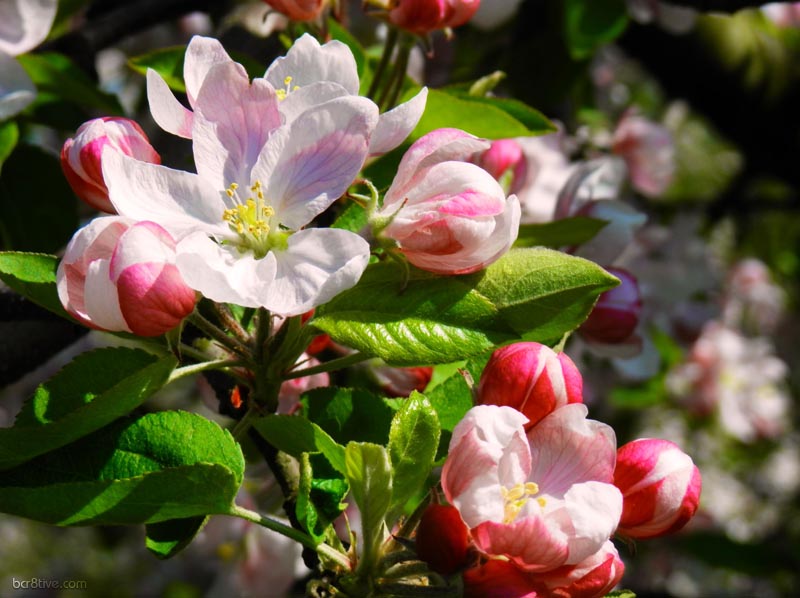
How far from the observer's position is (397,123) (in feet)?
2.41

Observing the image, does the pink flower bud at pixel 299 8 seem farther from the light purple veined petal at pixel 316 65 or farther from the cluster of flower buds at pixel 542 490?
the cluster of flower buds at pixel 542 490

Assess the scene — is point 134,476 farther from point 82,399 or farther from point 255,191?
point 255,191

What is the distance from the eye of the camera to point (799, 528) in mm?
3385

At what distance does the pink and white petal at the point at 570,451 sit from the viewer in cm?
70

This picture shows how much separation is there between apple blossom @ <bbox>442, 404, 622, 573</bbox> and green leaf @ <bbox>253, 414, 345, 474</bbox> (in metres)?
0.08

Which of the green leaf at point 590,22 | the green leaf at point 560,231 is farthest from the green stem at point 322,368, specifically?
the green leaf at point 590,22

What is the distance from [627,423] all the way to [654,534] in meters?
2.44

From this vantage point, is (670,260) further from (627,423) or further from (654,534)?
(654,534)

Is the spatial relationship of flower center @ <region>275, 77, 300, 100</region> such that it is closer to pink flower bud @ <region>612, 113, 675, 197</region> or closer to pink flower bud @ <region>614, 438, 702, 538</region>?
pink flower bud @ <region>614, 438, 702, 538</region>

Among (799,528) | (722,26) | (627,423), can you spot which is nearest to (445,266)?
(722,26)

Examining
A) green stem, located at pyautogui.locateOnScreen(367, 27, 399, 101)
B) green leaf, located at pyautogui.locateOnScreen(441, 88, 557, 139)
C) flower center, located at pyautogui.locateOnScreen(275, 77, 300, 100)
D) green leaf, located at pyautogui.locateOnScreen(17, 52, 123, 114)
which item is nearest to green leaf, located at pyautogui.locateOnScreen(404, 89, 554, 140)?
green leaf, located at pyautogui.locateOnScreen(441, 88, 557, 139)

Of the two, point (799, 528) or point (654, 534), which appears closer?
point (654, 534)

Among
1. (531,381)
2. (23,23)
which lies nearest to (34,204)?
(23,23)

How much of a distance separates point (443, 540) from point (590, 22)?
1.02 m
